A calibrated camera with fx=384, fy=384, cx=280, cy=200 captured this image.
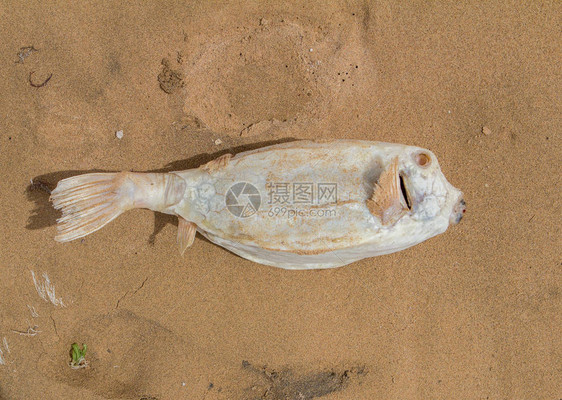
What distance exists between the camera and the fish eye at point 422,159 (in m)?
2.90

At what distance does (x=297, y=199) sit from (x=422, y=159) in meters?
1.01

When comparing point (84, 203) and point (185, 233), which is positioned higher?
point (84, 203)

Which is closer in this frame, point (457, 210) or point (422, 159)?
point (422, 159)

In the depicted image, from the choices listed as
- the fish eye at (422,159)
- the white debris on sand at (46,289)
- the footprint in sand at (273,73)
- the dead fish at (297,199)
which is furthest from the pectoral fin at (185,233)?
the fish eye at (422,159)

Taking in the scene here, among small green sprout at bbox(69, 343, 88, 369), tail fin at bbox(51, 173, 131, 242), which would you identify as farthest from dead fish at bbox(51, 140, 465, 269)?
small green sprout at bbox(69, 343, 88, 369)

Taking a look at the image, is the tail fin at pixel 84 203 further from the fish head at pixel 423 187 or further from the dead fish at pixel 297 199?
the fish head at pixel 423 187

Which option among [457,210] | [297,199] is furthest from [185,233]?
[457,210]

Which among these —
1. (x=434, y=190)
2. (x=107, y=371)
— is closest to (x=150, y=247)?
(x=107, y=371)

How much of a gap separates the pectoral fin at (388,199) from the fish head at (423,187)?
0.10m

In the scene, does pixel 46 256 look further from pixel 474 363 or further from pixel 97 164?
pixel 474 363

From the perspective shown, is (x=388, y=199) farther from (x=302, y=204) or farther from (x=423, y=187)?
(x=302, y=204)

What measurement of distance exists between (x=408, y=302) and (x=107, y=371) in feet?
9.15

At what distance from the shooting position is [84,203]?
295cm

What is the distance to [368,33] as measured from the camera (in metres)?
3.54
